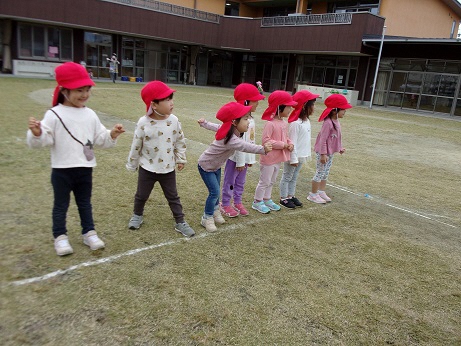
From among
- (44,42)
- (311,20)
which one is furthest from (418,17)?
(44,42)

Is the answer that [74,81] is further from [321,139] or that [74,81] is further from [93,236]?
[321,139]

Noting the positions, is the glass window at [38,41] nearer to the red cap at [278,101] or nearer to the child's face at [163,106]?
the red cap at [278,101]

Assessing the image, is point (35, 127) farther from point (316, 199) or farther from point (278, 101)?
point (316, 199)

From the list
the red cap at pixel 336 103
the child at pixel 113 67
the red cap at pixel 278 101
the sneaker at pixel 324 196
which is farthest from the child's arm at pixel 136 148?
the child at pixel 113 67

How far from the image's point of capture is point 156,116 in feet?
12.1

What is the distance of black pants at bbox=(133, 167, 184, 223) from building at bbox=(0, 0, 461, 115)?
20.9 meters

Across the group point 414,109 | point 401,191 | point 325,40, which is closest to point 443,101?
point 414,109

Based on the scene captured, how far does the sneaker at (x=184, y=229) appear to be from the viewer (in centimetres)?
389

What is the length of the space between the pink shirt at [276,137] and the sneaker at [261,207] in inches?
21.5

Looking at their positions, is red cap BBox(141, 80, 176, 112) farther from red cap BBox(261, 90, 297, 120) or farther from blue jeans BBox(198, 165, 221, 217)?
red cap BBox(261, 90, 297, 120)

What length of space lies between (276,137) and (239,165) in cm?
59

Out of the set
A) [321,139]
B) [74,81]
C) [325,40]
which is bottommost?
[321,139]

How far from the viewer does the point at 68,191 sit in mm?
3246

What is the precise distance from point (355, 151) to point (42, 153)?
7.02 m
